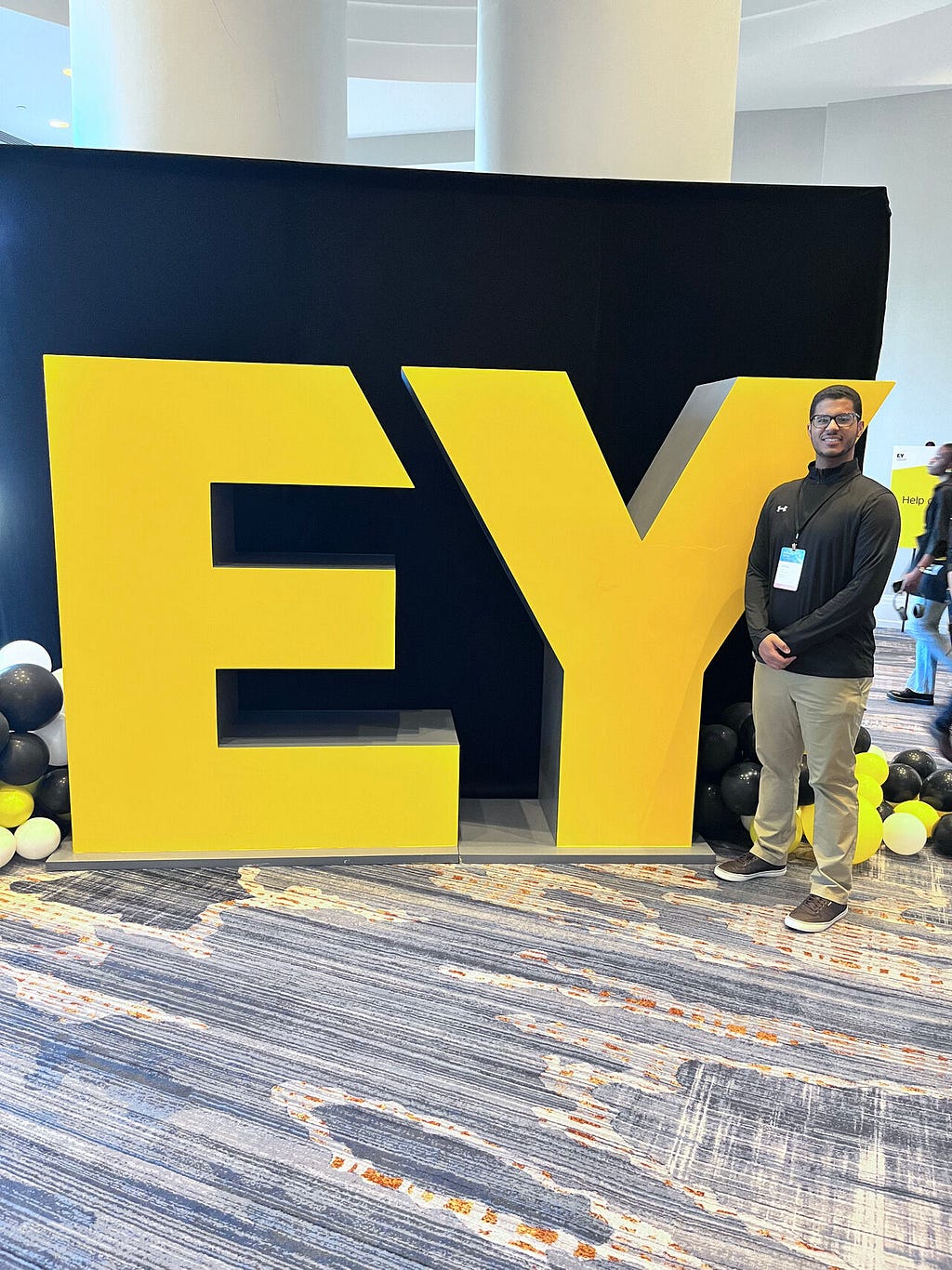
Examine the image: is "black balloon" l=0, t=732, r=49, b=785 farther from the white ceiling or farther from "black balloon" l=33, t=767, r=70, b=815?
the white ceiling

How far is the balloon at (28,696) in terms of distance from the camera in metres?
3.41

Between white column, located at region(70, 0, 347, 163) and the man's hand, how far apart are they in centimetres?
307

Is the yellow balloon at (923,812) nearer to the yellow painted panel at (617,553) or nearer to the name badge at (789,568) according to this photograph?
the yellow painted panel at (617,553)

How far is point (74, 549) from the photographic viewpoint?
10.8 feet

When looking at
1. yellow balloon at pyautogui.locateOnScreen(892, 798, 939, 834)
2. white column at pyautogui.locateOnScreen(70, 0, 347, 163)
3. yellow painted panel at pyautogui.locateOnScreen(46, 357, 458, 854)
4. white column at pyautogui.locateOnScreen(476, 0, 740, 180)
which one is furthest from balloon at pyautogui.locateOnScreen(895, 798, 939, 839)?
white column at pyautogui.locateOnScreen(70, 0, 347, 163)

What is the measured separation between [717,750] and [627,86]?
281 cm

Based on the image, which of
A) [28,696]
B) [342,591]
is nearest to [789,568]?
[342,591]

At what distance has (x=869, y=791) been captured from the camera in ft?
12.1

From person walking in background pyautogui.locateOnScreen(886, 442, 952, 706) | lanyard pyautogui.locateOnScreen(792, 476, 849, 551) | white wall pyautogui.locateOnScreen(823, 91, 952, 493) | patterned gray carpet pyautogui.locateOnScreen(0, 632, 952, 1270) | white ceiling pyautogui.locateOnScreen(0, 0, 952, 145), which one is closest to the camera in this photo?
patterned gray carpet pyautogui.locateOnScreen(0, 632, 952, 1270)

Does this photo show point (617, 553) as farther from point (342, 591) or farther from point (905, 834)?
point (905, 834)

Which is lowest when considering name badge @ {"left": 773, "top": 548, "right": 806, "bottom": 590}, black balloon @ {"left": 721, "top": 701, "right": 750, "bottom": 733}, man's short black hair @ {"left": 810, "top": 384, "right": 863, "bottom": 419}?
black balloon @ {"left": 721, "top": 701, "right": 750, "bottom": 733}

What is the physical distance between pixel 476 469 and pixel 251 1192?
228cm

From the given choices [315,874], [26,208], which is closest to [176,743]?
[315,874]

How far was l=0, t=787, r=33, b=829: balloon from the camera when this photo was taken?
3422 millimetres
